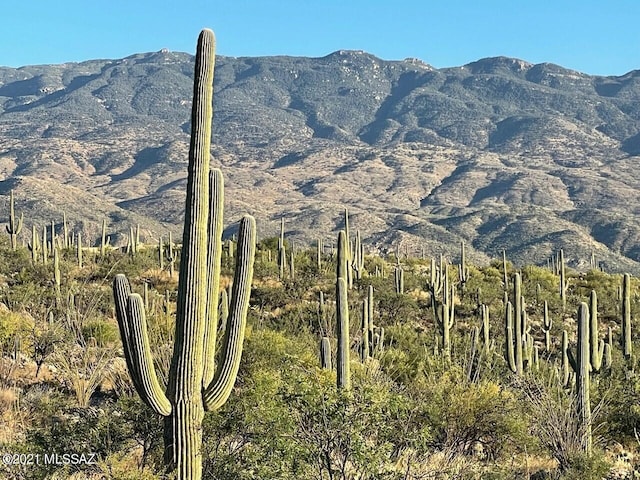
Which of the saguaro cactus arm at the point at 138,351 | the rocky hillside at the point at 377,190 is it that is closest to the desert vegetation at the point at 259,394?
the saguaro cactus arm at the point at 138,351

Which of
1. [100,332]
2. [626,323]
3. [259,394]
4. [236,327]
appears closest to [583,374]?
[626,323]

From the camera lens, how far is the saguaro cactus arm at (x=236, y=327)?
673cm

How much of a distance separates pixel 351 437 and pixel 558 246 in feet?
238

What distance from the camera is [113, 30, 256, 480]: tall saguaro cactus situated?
6.50 m

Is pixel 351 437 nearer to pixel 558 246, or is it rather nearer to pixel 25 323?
pixel 25 323

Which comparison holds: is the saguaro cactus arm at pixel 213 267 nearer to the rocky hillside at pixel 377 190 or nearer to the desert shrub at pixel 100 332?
the desert shrub at pixel 100 332

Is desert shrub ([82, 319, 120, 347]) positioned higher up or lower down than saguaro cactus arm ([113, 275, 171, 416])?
lower down

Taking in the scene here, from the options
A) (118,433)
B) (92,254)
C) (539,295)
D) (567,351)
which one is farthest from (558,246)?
(118,433)

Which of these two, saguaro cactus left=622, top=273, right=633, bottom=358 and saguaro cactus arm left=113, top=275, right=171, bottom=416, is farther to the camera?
saguaro cactus left=622, top=273, right=633, bottom=358

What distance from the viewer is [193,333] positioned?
21.6 feet

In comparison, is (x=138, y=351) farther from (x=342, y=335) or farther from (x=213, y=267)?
(x=342, y=335)

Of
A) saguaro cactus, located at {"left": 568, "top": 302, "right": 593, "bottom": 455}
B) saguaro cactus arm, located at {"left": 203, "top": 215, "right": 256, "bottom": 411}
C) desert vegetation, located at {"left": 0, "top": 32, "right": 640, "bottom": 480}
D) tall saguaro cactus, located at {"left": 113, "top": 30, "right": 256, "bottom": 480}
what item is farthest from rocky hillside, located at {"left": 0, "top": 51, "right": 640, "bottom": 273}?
tall saguaro cactus, located at {"left": 113, "top": 30, "right": 256, "bottom": 480}

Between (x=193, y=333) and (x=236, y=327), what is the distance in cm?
58

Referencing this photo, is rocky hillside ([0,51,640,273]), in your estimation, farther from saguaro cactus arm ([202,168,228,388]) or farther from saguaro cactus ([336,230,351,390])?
saguaro cactus arm ([202,168,228,388])
